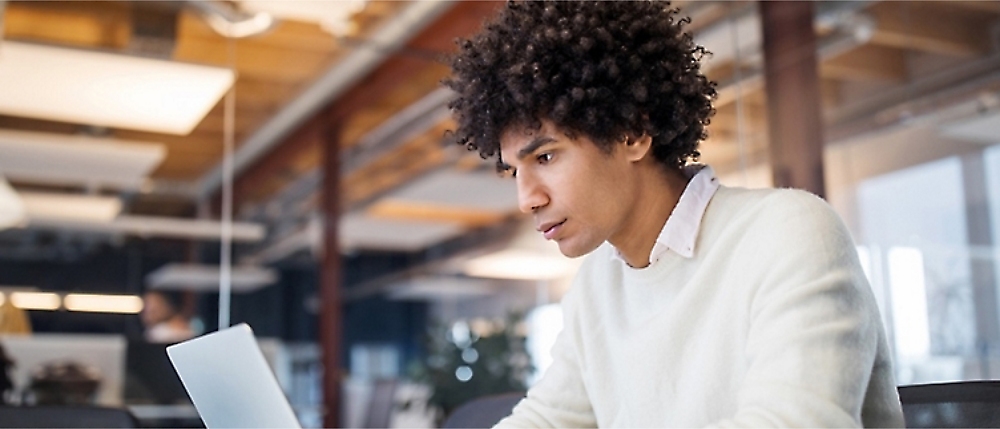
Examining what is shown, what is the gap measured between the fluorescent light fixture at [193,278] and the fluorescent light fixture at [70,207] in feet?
1.02

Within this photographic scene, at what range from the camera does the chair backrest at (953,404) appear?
4.82ft

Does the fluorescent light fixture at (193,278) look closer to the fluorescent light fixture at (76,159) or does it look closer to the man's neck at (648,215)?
the fluorescent light fixture at (76,159)

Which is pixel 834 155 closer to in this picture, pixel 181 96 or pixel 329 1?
pixel 329 1

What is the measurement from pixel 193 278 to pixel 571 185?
11.3 ft

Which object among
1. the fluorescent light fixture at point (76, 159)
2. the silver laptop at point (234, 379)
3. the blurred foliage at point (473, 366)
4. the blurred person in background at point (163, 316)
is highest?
the fluorescent light fixture at point (76, 159)

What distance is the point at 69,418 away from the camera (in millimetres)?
2098

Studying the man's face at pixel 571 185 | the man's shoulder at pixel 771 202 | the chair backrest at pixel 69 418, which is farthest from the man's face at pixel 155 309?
the man's shoulder at pixel 771 202

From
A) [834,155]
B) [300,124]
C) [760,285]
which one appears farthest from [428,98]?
[760,285]

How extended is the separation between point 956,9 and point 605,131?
262 cm

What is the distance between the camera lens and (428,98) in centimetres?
546

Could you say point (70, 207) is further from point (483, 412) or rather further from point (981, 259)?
point (981, 259)

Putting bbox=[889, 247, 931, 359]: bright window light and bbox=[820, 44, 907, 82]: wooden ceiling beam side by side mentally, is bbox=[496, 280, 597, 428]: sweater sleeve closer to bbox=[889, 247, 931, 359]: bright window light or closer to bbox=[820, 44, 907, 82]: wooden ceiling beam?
bbox=[889, 247, 931, 359]: bright window light

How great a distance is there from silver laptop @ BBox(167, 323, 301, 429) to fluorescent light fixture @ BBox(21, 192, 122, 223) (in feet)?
10.0

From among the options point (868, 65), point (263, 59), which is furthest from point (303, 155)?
point (868, 65)
